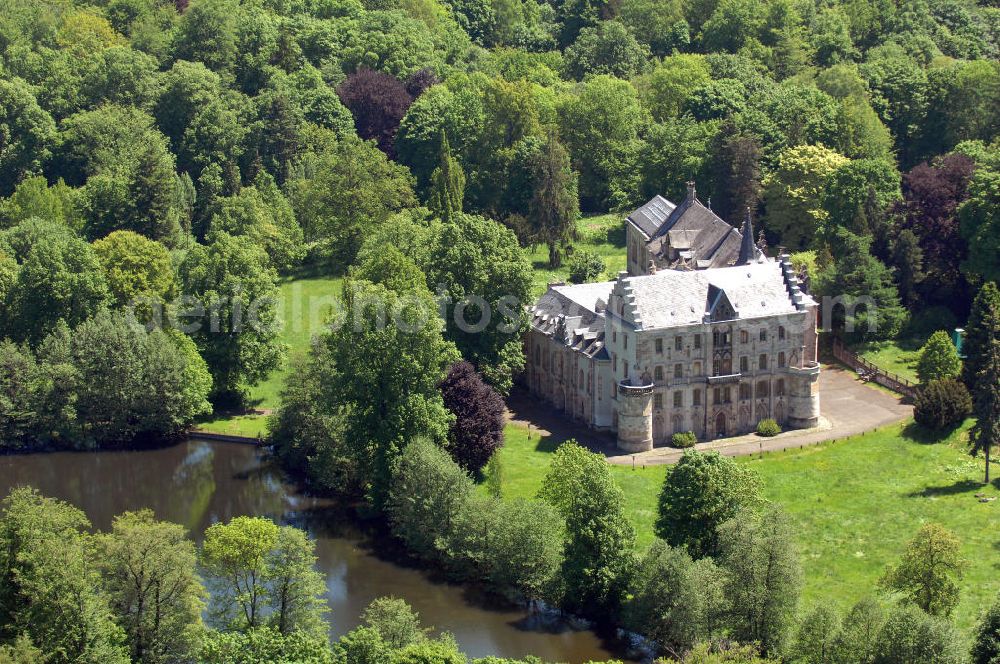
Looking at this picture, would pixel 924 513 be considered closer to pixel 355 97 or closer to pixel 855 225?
pixel 855 225

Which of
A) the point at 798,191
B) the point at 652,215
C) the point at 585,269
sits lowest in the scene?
the point at 585,269

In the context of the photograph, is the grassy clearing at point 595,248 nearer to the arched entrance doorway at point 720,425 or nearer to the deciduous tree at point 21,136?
the arched entrance doorway at point 720,425

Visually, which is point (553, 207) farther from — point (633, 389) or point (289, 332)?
point (633, 389)

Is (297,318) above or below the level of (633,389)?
above

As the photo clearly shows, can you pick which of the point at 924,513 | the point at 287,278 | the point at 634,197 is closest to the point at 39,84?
the point at 287,278

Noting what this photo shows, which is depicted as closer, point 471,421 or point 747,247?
point 471,421

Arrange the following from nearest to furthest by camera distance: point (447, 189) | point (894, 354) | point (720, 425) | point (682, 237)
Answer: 1. point (720, 425)
2. point (894, 354)
3. point (682, 237)
4. point (447, 189)

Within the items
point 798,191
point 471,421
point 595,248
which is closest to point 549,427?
point 471,421

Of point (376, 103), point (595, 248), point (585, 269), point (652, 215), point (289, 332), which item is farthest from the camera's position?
point (376, 103)
